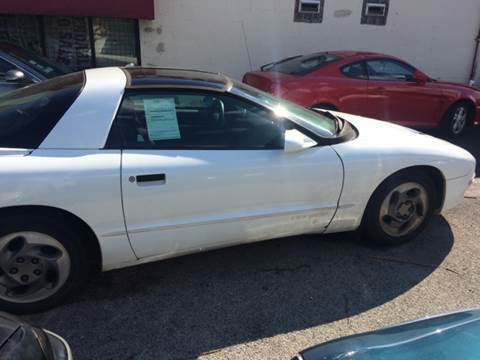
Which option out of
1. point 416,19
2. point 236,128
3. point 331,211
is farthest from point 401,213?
point 416,19

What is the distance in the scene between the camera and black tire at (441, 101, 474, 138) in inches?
294

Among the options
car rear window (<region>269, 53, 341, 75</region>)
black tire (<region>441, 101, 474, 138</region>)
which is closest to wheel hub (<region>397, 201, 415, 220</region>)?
car rear window (<region>269, 53, 341, 75</region>)

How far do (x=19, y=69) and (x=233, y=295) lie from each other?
408cm

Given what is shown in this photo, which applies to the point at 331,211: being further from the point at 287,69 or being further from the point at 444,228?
the point at 287,69

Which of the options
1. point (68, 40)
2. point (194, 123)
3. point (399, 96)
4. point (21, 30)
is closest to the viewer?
point (194, 123)

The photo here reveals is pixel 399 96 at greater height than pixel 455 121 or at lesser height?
greater

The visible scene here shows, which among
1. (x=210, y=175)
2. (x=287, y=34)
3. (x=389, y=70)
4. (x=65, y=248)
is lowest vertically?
(x=65, y=248)

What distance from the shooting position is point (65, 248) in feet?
8.63

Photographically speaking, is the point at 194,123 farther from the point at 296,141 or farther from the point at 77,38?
the point at 77,38

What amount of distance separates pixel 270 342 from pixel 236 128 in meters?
1.40

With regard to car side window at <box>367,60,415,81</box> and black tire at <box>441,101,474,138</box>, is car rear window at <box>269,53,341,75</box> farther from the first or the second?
black tire at <box>441,101,474,138</box>

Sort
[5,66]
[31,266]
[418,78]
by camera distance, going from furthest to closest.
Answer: [418,78] < [5,66] < [31,266]

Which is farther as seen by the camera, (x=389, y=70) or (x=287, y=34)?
(x=287, y=34)

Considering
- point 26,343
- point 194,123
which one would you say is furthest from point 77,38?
point 26,343
